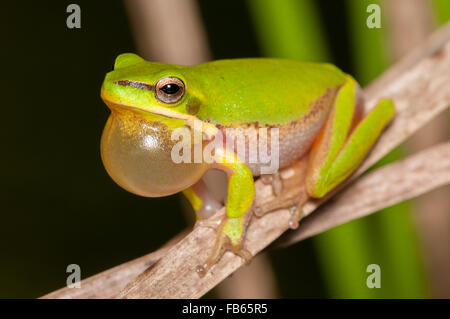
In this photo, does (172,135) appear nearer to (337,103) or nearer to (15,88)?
(337,103)

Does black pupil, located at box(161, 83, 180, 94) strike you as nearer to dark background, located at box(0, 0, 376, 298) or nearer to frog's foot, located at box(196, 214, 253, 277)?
frog's foot, located at box(196, 214, 253, 277)

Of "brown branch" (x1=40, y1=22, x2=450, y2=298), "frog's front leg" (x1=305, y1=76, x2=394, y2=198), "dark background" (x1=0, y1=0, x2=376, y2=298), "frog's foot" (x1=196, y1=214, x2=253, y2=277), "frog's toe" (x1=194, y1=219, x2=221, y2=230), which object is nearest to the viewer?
"brown branch" (x1=40, y1=22, x2=450, y2=298)

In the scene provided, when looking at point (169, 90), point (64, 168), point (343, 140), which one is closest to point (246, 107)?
point (169, 90)

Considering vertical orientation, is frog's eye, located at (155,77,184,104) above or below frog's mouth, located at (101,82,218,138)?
above

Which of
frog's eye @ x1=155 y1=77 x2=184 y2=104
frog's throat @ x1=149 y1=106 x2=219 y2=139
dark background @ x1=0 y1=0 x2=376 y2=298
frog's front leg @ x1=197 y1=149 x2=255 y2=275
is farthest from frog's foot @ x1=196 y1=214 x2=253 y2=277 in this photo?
dark background @ x1=0 y1=0 x2=376 y2=298

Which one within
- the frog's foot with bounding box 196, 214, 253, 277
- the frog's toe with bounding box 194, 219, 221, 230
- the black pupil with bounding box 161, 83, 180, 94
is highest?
the black pupil with bounding box 161, 83, 180, 94

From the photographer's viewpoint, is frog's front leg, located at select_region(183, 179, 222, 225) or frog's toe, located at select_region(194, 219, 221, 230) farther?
frog's front leg, located at select_region(183, 179, 222, 225)

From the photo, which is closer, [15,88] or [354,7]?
[354,7]
